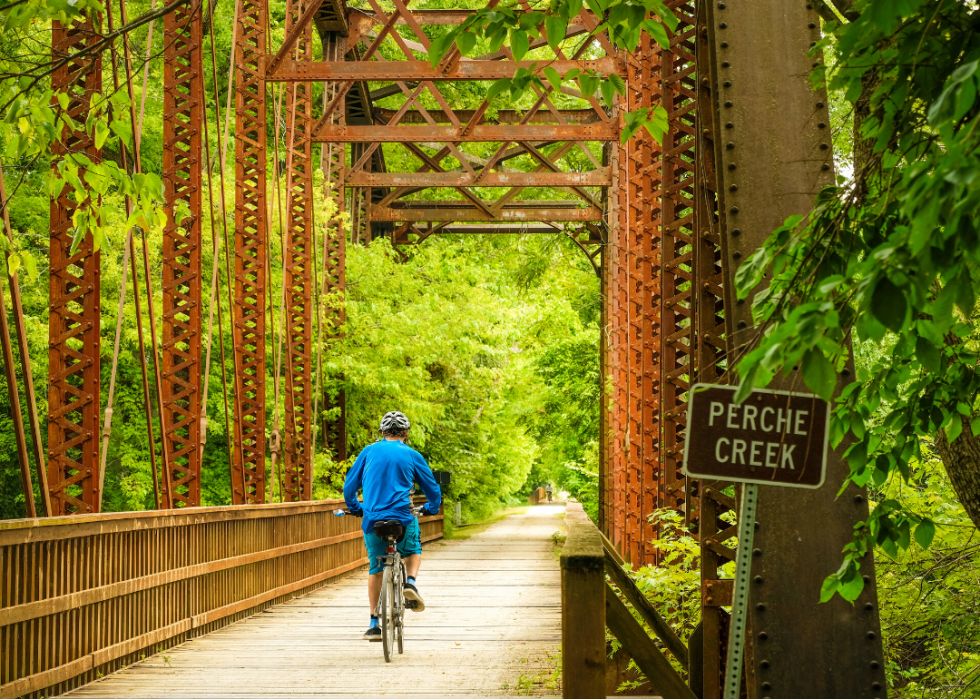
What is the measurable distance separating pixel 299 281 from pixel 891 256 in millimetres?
15914

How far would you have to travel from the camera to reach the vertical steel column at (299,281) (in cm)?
1669

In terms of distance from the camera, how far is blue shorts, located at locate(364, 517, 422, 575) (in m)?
8.48

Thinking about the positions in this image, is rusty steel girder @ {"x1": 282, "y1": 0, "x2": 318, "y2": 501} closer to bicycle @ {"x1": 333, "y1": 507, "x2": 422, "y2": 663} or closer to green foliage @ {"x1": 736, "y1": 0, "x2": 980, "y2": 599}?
bicycle @ {"x1": 333, "y1": 507, "x2": 422, "y2": 663}

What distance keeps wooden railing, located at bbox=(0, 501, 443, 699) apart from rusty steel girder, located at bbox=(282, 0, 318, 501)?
179 inches

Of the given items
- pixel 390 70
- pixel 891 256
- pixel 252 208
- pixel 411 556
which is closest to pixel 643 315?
pixel 411 556

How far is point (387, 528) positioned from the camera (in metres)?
8.40

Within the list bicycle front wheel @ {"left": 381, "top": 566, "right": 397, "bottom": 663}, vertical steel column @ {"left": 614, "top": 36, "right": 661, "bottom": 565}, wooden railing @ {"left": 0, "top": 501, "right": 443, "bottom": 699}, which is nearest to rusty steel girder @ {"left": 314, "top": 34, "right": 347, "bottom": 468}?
wooden railing @ {"left": 0, "top": 501, "right": 443, "bottom": 699}

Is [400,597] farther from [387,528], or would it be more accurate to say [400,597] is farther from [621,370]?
[621,370]

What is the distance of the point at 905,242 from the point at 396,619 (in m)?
7.14

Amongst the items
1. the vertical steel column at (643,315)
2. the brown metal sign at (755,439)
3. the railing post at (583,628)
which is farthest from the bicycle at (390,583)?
the brown metal sign at (755,439)

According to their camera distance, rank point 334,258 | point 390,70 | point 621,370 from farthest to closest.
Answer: point 334,258
point 621,370
point 390,70

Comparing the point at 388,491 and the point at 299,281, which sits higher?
the point at 299,281

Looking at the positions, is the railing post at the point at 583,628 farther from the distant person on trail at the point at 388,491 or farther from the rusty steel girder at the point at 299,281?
the rusty steel girder at the point at 299,281

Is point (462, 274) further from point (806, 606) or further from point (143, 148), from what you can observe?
point (806, 606)
